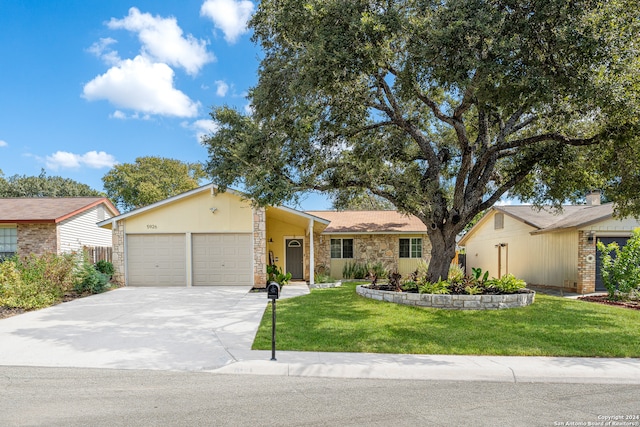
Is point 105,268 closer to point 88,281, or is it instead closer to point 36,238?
point 88,281

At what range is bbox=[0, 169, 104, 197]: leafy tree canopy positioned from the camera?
121 ft

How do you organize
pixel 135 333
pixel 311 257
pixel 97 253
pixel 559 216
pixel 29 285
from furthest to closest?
pixel 559 216 → pixel 97 253 → pixel 311 257 → pixel 29 285 → pixel 135 333

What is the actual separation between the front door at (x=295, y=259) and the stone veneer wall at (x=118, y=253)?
7479 millimetres

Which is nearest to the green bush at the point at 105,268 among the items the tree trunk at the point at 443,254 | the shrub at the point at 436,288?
the shrub at the point at 436,288

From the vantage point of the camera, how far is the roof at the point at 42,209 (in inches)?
583

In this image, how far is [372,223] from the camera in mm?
19344

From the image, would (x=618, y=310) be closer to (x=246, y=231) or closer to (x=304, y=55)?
(x=304, y=55)

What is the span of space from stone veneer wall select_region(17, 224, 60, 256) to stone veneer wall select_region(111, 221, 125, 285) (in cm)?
273

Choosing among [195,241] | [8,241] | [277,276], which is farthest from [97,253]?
[277,276]

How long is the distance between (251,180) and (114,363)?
18.6 feet

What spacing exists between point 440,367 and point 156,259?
12686 millimetres

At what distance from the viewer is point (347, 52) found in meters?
8.05

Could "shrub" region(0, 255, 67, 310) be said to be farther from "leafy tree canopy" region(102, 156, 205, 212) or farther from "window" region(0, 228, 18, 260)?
"leafy tree canopy" region(102, 156, 205, 212)

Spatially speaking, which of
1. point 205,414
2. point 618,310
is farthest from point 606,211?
point 205,414
